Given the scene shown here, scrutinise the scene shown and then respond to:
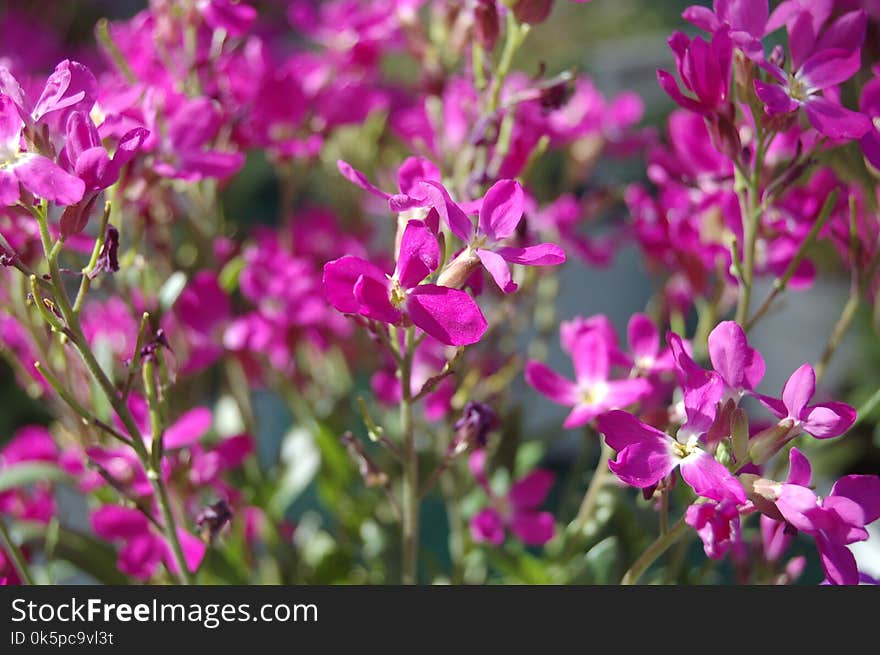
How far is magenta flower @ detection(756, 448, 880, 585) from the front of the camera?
406mm

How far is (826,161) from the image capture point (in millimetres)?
697

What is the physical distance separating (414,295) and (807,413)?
216 mm

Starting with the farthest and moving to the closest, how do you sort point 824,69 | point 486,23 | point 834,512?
point 486,23
point 824,69
point 834,512

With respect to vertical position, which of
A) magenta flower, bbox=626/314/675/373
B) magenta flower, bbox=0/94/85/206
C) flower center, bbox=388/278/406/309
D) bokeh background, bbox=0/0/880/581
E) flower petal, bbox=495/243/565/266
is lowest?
bokeh background, bbox=0/0/880/581

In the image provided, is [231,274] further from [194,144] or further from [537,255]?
[537,255]

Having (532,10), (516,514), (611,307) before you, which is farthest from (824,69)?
(611,307)

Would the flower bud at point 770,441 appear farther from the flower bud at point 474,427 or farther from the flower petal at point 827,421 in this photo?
the flower bud at point 474,427

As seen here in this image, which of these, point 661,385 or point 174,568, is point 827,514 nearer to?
point 661,385

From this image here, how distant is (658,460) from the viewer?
45 centimetres

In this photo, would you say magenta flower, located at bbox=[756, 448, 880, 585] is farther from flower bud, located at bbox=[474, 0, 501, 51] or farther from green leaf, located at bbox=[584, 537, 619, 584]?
flower bud, located at bbox=[474, 0, 501, 51]

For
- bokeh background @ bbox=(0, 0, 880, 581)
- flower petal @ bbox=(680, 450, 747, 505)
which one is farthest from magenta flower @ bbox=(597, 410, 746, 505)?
bokeh background @ bbox=(0, 0, 880, 581)

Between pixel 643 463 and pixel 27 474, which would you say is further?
pixel 27 474

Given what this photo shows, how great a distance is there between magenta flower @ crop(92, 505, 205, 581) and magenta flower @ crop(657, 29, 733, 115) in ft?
1.52

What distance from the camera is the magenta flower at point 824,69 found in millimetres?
479
